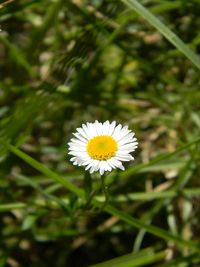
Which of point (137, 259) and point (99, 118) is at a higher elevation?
point (99, 118)

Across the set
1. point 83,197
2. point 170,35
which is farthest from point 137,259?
point 170,35

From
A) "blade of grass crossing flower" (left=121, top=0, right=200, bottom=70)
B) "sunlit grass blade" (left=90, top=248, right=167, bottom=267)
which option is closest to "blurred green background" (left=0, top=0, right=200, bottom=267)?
"sunlit grass blade" (left=90, top=248, right=167, bottom=267)

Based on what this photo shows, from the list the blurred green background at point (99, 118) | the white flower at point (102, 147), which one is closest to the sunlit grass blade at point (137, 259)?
the blurred green background at point (99, 118)

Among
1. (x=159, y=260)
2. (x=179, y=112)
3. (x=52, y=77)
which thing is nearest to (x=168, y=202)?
(x=159, y=260)

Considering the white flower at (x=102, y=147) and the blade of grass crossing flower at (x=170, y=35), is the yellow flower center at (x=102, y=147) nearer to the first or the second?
the white flower at (x=102, y=147)

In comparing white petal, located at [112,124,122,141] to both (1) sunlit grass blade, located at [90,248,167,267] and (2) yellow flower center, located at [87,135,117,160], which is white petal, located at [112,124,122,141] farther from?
(1) sunlit grass blade, located at [90,248,167,267]

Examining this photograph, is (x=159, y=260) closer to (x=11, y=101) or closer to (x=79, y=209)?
(x=79, y=209)

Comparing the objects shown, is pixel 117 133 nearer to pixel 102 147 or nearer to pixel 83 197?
pixel 102 147

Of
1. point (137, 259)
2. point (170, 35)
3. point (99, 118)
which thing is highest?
point (99, 118)
